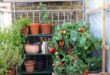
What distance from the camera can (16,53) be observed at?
429 centimetres

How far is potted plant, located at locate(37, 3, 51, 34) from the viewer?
492 cm

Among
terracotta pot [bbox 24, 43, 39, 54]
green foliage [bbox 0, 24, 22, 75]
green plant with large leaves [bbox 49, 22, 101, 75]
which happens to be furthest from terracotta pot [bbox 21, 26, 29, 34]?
green plant with large leaves [bbox 49, 22, 101, 75]

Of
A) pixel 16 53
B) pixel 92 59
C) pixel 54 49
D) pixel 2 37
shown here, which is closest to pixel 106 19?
pixel 92 59

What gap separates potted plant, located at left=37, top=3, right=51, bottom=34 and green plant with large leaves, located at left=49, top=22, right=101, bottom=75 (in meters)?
0.70

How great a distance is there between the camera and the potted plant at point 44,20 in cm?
492

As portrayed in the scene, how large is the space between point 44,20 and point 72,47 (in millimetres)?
1146

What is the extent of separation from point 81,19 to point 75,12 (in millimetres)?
190

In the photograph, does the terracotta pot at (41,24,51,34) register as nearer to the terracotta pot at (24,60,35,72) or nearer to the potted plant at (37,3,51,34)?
the potted plant at (37,3,51,34)

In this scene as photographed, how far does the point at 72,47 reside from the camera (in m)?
4.20

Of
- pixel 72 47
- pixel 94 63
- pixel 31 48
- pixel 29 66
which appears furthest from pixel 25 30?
pixel 94 63

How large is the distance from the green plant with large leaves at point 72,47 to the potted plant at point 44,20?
70 cm

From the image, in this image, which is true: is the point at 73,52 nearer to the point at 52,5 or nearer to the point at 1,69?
the point at 1,69

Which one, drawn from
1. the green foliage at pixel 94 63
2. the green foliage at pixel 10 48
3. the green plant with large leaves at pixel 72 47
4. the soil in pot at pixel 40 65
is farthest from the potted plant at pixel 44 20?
the green foliage at pixel 94 63

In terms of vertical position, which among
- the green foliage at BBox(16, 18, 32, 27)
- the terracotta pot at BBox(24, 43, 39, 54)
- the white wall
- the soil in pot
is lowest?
the soil in pot
